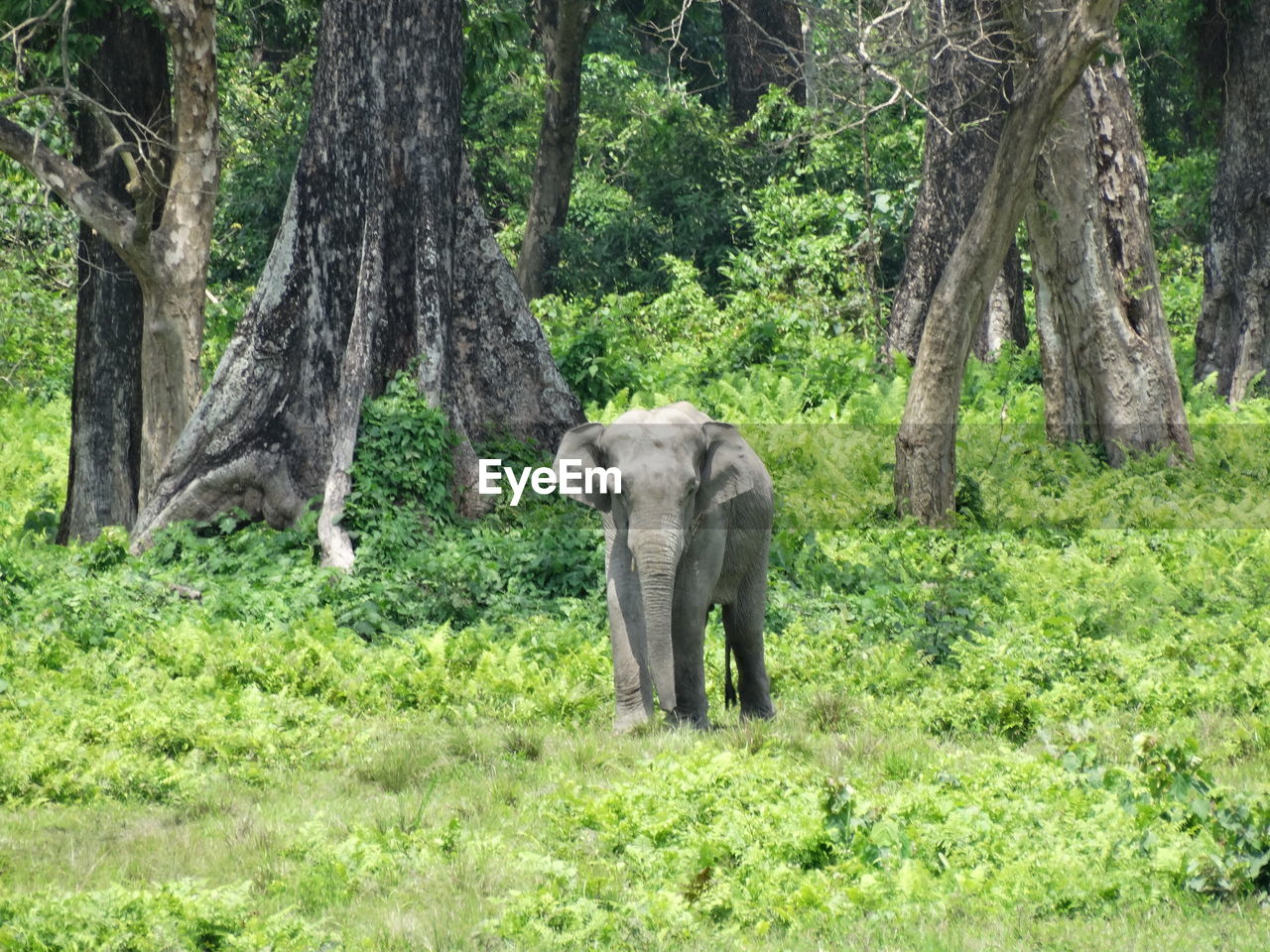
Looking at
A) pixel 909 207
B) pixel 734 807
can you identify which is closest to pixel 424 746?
pixel 734 807

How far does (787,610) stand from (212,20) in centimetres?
772

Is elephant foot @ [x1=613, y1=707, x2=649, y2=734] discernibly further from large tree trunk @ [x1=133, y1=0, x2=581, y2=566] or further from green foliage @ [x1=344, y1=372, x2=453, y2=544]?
large tree trunk @ [x1=133, y1=0, x2=581, y2=566]

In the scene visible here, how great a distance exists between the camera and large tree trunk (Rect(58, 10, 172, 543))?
666 inches

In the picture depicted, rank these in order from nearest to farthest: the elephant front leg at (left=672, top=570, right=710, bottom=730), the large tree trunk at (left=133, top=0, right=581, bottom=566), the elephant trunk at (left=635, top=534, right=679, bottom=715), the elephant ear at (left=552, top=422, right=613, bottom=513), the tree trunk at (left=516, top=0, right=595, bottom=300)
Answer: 1. the elephant trunk at (left=635, top=534, right=679, bottom=715)
2. the elephant ear at (left=552, top=422, right=613, bottom=513)
3. the elephant front leg at (left=672, top=570, right=710, bottom=730)
4. the large tree trunk at (left=133, top=0, right=581, bottom=566)
5. the tree trunk at (left=516, top=0, right=595, bottom=300)

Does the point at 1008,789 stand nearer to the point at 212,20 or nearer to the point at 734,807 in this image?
the point at 734,807

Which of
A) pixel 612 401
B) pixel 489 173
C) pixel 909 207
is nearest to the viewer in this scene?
pixel 612 401

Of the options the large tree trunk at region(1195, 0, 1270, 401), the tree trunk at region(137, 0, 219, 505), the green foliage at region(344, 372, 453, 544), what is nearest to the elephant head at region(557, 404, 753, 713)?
the green foliage at region(344, 372, 453, 544)

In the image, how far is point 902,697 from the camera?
10039mm

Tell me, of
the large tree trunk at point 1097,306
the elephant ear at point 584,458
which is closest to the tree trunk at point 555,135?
the large tree trunk at point 1097,306

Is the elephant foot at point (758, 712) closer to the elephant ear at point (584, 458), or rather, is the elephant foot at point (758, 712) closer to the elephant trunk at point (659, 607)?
the elephant trunk at point (659, 607)

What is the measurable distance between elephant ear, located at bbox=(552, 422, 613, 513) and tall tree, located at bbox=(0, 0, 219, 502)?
7.35 meters

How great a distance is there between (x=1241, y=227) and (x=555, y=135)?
10.3 m

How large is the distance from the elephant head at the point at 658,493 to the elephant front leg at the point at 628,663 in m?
0.02

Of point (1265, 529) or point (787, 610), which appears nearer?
point (787, 610)
